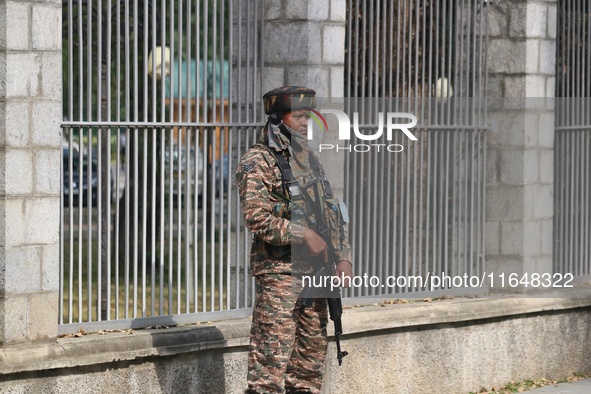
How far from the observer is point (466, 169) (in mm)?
11203

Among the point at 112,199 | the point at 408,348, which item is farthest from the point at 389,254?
the point at 112,199

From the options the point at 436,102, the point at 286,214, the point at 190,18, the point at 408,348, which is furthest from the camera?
the point at 436,102

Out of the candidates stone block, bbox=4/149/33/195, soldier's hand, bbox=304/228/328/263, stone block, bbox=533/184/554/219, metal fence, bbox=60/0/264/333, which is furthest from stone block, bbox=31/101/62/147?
stone block, bbox=533/184/554/219

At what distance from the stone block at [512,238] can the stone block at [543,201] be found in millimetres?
209

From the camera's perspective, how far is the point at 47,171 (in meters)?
7.99

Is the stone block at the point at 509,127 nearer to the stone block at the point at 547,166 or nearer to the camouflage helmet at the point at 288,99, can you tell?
the stone block at the point at 547,166

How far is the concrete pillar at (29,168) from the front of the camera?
25.5 ft

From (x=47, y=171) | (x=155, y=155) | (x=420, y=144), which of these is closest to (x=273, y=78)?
(x=155, y=155)

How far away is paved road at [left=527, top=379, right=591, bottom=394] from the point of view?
10.7 metres

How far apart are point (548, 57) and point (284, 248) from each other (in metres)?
4.62

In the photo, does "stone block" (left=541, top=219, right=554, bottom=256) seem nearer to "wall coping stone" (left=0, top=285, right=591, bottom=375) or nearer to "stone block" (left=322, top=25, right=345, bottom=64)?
"wall coping stone" (left=0, top=285, right=591, bottom=375)

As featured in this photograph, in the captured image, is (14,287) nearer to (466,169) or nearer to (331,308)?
(331,308)

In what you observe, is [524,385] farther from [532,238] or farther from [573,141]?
[573,141]

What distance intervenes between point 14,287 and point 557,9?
604cm
